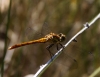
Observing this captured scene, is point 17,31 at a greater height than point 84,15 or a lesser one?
greater

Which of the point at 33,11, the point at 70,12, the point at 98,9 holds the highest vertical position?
the point at 33,11

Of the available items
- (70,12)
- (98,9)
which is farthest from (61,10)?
(98,9)

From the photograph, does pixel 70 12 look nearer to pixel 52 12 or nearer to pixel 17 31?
pixel 52 12

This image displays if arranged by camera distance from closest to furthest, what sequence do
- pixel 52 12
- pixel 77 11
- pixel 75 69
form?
pixel 75 69 < pixel 52 12 < pixel 77 11

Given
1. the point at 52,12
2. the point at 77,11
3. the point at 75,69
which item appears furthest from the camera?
the point at 77,11

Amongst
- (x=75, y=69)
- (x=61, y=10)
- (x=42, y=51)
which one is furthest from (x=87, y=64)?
(x=61, y=10)

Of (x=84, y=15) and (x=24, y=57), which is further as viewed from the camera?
(x=84, y=15)
